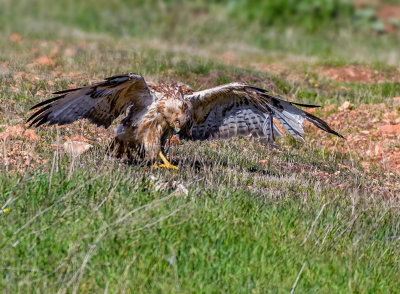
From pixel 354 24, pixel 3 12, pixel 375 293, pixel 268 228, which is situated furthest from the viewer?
pixel 354 24

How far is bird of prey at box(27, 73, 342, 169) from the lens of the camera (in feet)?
21.7

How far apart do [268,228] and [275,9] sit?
63.8 feet

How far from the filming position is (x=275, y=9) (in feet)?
77.2

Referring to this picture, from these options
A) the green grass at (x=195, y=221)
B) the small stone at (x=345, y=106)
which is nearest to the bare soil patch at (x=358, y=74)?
the small stone at (x=345, y=106)

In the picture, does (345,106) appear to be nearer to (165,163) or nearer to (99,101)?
(165,163)

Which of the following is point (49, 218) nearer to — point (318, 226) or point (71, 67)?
point (318, 226)

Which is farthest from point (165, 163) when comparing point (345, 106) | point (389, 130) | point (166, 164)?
point (345, 106)

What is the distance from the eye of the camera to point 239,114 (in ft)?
24.9

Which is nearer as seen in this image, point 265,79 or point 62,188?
point 62,188

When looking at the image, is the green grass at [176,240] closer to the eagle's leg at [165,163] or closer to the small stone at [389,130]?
the eagle's leg at [165,163]

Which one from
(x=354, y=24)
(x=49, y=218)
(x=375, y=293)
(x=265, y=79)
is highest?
(x=49, y=218)

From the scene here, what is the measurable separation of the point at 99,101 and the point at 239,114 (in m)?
1.66

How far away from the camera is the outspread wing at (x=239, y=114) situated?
23.3ft

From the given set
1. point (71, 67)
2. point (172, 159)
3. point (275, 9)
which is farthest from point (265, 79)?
point (275, 9)
